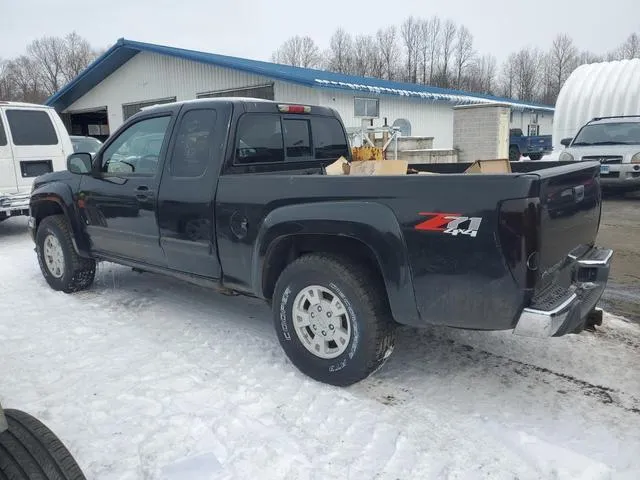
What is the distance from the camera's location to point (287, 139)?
4.35 m

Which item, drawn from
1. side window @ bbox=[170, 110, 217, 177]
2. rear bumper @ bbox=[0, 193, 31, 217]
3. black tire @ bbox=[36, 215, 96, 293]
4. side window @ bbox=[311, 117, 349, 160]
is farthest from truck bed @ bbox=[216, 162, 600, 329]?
rear bumper @ bbox=[0, 193, 31, 217]

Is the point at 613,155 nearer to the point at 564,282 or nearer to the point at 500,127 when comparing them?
the point at 500,127

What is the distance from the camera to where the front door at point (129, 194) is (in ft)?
14.3

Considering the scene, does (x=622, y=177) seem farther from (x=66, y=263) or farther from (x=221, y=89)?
(x=221, y=89)

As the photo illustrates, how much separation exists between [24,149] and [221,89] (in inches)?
388

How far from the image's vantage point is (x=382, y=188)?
9.77 feet

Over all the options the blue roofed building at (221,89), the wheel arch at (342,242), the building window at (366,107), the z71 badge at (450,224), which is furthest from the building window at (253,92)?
the z71 badge at (450,224)

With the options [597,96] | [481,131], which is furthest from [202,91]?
[597,96]

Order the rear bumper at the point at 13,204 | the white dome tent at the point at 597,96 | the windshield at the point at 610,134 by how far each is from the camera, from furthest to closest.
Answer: the white dome tent at the point at 597,96
the windshield at the point at 610,134
the rear bumper at the point at 13,204

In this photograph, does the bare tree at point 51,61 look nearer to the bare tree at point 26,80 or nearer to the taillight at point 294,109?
the bare tree at point 26,80

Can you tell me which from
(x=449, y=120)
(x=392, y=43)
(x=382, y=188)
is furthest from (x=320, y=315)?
(x=392, y=43)

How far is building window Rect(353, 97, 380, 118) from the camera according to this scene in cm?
1756

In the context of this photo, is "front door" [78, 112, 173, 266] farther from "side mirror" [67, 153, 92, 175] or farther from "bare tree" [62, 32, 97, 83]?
"bare tree" [62, 32, 97, 83]

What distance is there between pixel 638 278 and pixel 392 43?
76.2 meters
